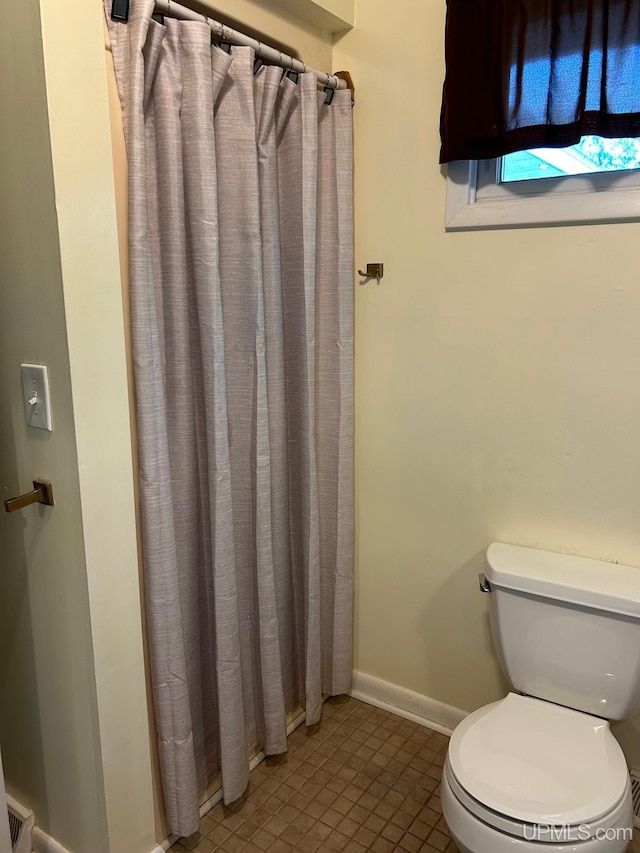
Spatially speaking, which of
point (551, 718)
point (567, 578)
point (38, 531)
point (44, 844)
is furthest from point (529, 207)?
point (44, 844)

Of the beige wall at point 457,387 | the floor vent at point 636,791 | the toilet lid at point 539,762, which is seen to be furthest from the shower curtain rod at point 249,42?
the floor vent at point 636,791

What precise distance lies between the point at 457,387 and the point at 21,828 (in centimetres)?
162

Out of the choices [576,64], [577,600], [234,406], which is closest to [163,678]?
[234,406]

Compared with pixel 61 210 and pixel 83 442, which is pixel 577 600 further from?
pixel 61 210

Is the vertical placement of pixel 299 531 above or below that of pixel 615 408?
below

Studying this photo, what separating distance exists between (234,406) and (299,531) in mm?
492

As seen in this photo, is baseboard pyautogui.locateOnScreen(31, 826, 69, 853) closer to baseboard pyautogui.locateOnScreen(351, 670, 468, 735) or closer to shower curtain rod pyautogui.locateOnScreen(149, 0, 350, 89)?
baseboard pyautogui.locateOnScreen(351, 670, 468, 735)

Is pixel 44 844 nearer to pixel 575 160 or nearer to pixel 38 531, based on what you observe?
pixel 38 531

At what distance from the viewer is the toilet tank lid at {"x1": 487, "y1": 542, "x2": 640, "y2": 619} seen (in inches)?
59.9

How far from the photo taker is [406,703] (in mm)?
2150

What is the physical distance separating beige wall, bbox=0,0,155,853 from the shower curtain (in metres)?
0.09

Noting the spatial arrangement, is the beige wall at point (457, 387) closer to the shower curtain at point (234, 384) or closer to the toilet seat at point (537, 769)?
the shower curtain at point (234, 384)

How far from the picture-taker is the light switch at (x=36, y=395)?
127 cm

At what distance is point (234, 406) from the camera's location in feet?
5.46
